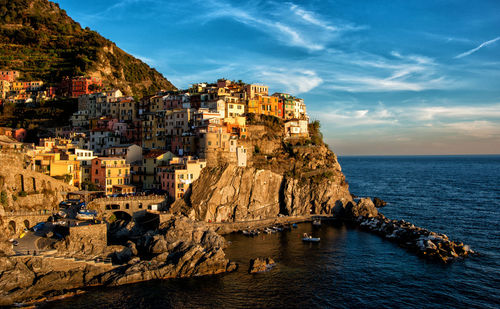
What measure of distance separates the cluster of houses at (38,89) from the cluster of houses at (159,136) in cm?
1086

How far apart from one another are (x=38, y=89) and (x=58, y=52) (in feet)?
102

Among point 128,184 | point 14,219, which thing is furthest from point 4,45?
point 14,219

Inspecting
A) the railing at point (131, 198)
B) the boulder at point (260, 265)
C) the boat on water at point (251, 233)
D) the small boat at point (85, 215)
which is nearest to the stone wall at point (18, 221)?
the small boat at point (85, 215)

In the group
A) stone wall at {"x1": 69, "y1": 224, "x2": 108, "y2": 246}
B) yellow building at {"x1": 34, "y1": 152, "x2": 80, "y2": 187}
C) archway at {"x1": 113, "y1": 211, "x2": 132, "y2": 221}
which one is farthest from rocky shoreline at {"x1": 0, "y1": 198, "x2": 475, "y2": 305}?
yellow building at {"x1": 34, "y1": 152, "x2": 80, "y2": 187}

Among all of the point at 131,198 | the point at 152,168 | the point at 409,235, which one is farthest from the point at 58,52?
the point at 409,235

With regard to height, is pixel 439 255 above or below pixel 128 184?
below

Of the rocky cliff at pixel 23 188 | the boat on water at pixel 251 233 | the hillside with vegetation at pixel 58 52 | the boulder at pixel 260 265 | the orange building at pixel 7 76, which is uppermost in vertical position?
the hillside with vegetation at pixel 58 52

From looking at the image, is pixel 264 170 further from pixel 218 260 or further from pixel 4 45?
pixel 4 45

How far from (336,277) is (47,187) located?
159 feet

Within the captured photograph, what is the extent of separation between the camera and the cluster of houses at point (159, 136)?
71.0m

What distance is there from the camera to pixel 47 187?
6153 cm

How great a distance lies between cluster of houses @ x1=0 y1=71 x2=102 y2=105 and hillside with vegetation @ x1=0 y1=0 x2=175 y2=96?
5.80 m

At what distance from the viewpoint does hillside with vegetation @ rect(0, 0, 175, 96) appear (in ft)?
427

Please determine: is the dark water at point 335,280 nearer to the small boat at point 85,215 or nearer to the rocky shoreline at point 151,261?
the rocky shoreline at point 151,261
